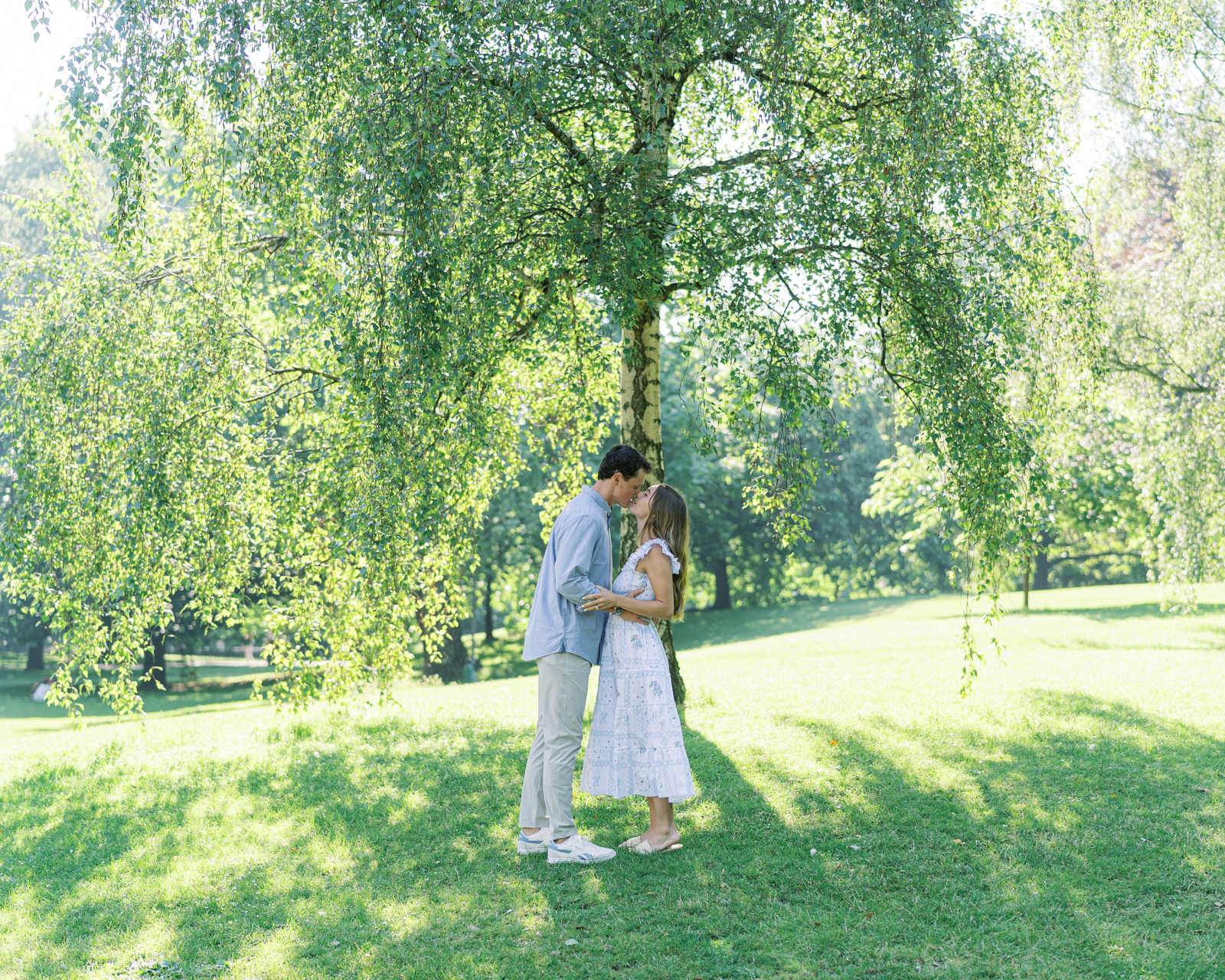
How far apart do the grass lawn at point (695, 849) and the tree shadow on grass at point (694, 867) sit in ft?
0.07

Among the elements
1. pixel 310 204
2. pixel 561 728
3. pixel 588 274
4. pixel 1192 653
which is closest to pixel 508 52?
pixel 588 274

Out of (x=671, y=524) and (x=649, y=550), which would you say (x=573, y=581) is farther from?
(x=671, y=524)

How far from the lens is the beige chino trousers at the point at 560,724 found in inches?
219

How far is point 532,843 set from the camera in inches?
236

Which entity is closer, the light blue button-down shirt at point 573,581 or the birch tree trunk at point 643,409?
the light blue button-down shirt at point 573,581

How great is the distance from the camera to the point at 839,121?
7602 millimetres

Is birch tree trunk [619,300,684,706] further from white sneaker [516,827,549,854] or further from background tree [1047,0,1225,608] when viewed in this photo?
background tree [1047,0,1225,608]

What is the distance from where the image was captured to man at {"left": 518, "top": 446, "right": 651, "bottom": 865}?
5488mm

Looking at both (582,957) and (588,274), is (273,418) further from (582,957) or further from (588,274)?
(582,957)

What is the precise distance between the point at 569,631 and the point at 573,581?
0.98 ft

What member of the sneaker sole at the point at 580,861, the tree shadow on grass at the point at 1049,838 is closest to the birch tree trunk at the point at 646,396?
the tree shadow on grass at the point at 1049,838

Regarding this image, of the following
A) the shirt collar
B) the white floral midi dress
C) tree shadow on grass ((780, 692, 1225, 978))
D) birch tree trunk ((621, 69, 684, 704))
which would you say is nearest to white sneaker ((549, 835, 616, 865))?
the white floral midi dress

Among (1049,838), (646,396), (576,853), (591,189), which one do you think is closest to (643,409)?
(646,396)

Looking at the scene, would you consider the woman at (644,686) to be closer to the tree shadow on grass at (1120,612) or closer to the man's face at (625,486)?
the man's face at (625,486)
